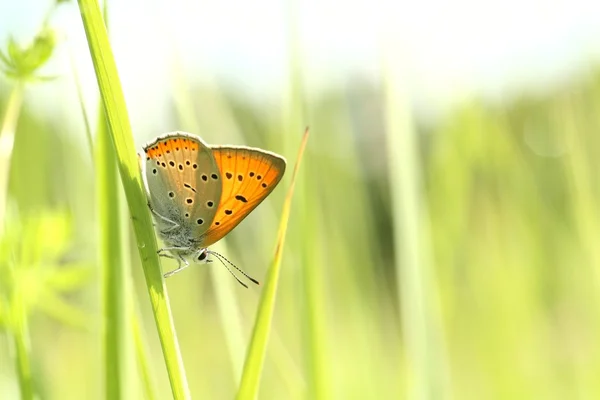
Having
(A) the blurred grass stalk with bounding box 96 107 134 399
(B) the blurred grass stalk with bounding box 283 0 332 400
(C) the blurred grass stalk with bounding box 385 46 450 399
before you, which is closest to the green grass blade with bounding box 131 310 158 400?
(A) the blurred grass stalk with bounding box 96 107 134 399

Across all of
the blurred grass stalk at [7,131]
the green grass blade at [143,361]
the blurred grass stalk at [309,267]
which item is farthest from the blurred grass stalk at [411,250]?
the blurred grass stalk at [7,131]

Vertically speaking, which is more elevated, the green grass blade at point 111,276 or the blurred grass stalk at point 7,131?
the blurred grass stalk at point 7,131

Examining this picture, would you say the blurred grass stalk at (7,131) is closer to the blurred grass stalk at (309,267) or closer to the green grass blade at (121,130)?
the green grass blade at (121,130)

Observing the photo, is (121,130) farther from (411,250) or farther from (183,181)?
(411,250)

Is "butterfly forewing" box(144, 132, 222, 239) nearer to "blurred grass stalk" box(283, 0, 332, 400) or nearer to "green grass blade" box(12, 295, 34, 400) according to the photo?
"blurred grass stalk" box(283, 0, 332, 400)

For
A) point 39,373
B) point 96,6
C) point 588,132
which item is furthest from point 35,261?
point 588,132

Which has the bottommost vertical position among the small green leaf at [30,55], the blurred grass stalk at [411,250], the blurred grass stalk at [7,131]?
the blurred grass stalk at [411,250]

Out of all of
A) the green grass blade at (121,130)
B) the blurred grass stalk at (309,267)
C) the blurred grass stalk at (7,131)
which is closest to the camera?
the green grass blade at (121,130)

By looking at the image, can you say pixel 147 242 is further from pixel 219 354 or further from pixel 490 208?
pixel 219 354
